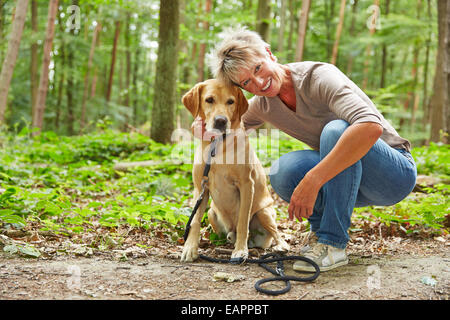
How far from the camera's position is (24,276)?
2.09 meters

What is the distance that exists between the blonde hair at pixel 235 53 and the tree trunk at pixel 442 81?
17.5ft

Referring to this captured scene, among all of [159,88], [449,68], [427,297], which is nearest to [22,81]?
[159,88]

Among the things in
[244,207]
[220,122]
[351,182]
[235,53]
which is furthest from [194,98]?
[351,182]

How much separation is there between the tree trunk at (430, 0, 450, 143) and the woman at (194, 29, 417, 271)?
479cm

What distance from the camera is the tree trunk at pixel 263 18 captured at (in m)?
9.53

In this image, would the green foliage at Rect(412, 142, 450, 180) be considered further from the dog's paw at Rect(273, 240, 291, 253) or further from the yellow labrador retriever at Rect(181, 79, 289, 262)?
the yellow labrador retriever at Rect(181, 79, 289, 262)

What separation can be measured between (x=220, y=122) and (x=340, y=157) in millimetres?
1018

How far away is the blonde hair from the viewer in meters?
2.47

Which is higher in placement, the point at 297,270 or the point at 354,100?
the point at 354,100

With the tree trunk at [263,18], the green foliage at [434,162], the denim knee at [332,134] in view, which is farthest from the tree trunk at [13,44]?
the green foliage at [434,162]

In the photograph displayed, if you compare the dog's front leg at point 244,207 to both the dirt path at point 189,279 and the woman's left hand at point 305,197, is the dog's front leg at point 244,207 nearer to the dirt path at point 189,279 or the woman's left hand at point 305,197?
the dirt path at point 189,279

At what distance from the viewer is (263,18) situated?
31.3 feet
